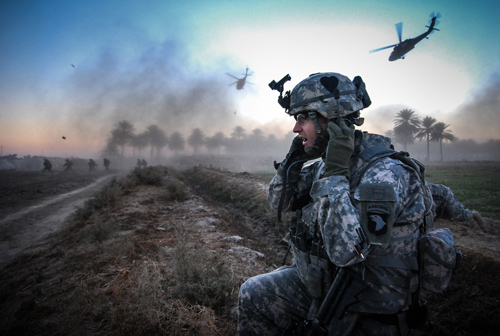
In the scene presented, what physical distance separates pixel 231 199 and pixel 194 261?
9.36m

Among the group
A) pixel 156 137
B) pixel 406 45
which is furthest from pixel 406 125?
pixel 156 137

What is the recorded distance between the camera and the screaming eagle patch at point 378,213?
1437 mm

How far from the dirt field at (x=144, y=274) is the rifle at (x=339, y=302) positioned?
183cm

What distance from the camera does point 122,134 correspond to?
72062 millimetres

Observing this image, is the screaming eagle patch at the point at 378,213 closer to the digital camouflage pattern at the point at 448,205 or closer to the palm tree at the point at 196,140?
the digital camouflage pattern at the point at 448,205

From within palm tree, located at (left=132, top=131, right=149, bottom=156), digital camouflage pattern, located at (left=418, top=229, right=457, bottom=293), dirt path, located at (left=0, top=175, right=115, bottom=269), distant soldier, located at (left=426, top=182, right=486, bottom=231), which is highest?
palm tree, located at (left=132, top=131, right=149, bottom=156)

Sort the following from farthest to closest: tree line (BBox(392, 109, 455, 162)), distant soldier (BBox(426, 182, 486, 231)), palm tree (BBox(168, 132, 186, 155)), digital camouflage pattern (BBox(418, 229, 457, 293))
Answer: palm tree (BBox(168, 132, 186, 155))
tree line (BBox(392, 109, 455, 162))
distant soldier (BBox(426, 182, 486, 231))
digital camouflage pattern (BBox(418, 229, 457, 293))

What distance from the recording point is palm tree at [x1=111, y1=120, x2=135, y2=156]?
71875 millimetres

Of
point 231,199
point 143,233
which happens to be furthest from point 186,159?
point 143,233

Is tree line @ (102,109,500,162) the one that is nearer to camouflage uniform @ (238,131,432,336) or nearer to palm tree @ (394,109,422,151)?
palm tree @ (394,109,422,151)

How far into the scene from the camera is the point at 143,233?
6.59 metres

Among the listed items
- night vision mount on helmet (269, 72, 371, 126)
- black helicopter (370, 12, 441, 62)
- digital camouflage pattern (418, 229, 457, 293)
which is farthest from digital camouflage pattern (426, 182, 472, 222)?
black helicopter (370, 12, 441, 62)

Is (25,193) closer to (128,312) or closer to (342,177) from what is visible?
(128,312)

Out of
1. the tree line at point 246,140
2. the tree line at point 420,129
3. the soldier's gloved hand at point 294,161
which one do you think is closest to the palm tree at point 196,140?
the tree line at point 246,140
